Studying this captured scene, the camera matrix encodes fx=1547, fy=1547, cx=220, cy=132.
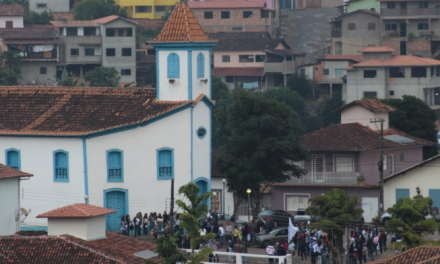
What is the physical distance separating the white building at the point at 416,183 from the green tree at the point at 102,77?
43130 mm

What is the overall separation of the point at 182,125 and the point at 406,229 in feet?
50.1

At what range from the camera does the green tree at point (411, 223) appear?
2024 inches

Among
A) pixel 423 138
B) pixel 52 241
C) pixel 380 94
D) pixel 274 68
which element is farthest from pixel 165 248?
pixel 274 68

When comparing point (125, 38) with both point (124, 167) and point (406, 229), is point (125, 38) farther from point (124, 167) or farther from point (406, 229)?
point (406, 229)

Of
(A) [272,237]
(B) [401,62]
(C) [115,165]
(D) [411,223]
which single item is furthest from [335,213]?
(B) [401,62]

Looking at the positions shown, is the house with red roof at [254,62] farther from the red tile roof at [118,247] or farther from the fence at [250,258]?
the red tile roof at [118,247]

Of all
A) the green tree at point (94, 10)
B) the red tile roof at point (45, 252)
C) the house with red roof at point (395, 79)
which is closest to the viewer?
the red tile roof at point (45, 252)

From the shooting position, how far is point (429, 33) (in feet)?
388

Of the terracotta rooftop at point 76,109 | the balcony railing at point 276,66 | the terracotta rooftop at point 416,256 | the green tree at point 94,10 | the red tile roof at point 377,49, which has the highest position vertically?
the green tree at point 94,10

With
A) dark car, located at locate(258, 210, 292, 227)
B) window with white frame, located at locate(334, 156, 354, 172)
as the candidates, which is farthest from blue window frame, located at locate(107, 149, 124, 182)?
window with white frame, located at locate(334, 156, 354, 172)

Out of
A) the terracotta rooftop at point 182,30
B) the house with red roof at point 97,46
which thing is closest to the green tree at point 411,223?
the terracotta rooftop at point 182,30

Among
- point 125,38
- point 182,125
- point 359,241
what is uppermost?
point 125,38

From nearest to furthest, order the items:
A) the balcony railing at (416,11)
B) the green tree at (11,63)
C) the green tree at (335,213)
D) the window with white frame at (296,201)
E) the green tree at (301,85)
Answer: the green tree at (335,213), the window with white frame at (296,201), the green tree at (11,63), the green tree at (301,85), the balcony railing at (416,11)

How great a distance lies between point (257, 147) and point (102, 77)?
143ft
